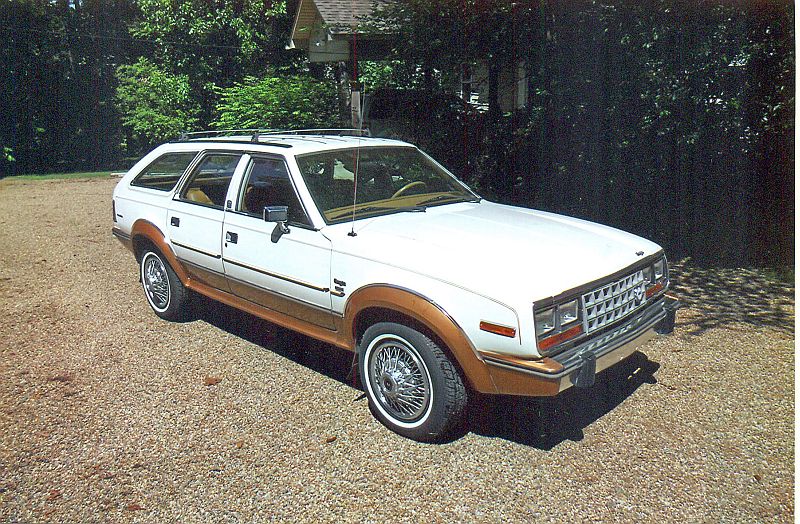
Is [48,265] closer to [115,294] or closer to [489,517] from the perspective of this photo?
[115,294]

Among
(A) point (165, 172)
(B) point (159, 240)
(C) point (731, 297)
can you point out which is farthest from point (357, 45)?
(C) point (731, 297)

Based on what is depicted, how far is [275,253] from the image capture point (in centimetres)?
505

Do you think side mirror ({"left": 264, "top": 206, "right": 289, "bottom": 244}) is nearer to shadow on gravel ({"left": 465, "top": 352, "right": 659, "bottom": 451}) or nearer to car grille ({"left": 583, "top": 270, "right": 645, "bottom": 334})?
shadow on gravel ({"left": 465, "top": 352, "right": 659, "bottom": 451})

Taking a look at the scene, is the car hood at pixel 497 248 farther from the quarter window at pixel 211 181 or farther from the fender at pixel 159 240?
the fender at pixel 159 240

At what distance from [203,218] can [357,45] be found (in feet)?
34.8

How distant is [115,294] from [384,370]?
444 centimetres

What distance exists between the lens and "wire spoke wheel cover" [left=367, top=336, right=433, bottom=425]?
13.8ft

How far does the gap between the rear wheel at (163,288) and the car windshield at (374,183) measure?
1923 millimetres

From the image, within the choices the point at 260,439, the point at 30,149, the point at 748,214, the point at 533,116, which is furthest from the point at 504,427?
the point at 30,149

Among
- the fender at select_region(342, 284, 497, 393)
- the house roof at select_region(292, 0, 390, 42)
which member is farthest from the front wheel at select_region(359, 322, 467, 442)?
the house roof at select_region(292, 0, 390, 42)

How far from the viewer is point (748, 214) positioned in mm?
10227

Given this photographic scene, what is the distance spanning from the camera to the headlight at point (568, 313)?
3.90 meters

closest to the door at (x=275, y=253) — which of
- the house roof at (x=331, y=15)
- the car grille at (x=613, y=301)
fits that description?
the car grille at (x=613, y=301)

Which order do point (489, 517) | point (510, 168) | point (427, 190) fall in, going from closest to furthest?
point (489, 517) < point (427, 190) < point (510, 168)
